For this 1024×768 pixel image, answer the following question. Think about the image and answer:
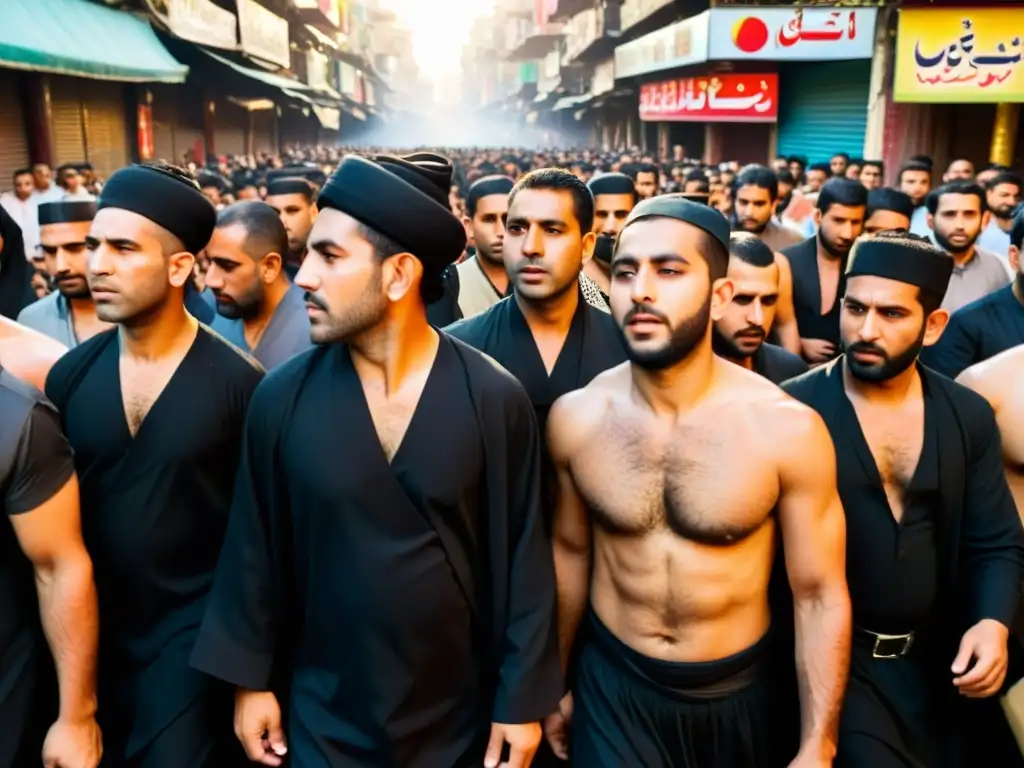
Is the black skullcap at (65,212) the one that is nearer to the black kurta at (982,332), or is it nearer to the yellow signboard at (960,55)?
the black kurta at (982,332)

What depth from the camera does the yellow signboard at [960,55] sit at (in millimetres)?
12672

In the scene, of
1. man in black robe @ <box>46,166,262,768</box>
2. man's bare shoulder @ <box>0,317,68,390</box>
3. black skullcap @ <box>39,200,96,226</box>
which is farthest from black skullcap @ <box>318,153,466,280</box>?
black skullcap @ <box>39,200,96,226</box>

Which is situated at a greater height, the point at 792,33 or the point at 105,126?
the point at 792,33

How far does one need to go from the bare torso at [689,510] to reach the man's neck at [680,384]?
26 mm

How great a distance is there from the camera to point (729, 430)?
266 centimetres

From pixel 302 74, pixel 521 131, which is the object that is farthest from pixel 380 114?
pixel 302 74

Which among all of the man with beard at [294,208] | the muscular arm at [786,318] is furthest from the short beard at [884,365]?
the man with beard at [294,208]

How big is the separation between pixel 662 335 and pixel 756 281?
159 centimetres

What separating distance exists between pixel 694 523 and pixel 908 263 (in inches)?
47.8

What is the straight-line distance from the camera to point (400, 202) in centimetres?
261

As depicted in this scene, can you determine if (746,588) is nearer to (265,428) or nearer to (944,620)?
(944,620)

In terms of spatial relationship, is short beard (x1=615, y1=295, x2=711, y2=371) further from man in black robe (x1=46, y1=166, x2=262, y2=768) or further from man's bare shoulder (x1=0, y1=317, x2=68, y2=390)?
man's bare shoulder (x1=0, y1=317, x2=68, y2=390)

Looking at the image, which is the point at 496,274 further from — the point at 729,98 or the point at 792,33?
the point at 729,98

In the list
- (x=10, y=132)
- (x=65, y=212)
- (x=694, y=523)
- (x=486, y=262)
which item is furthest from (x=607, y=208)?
(x=10, y=132)
